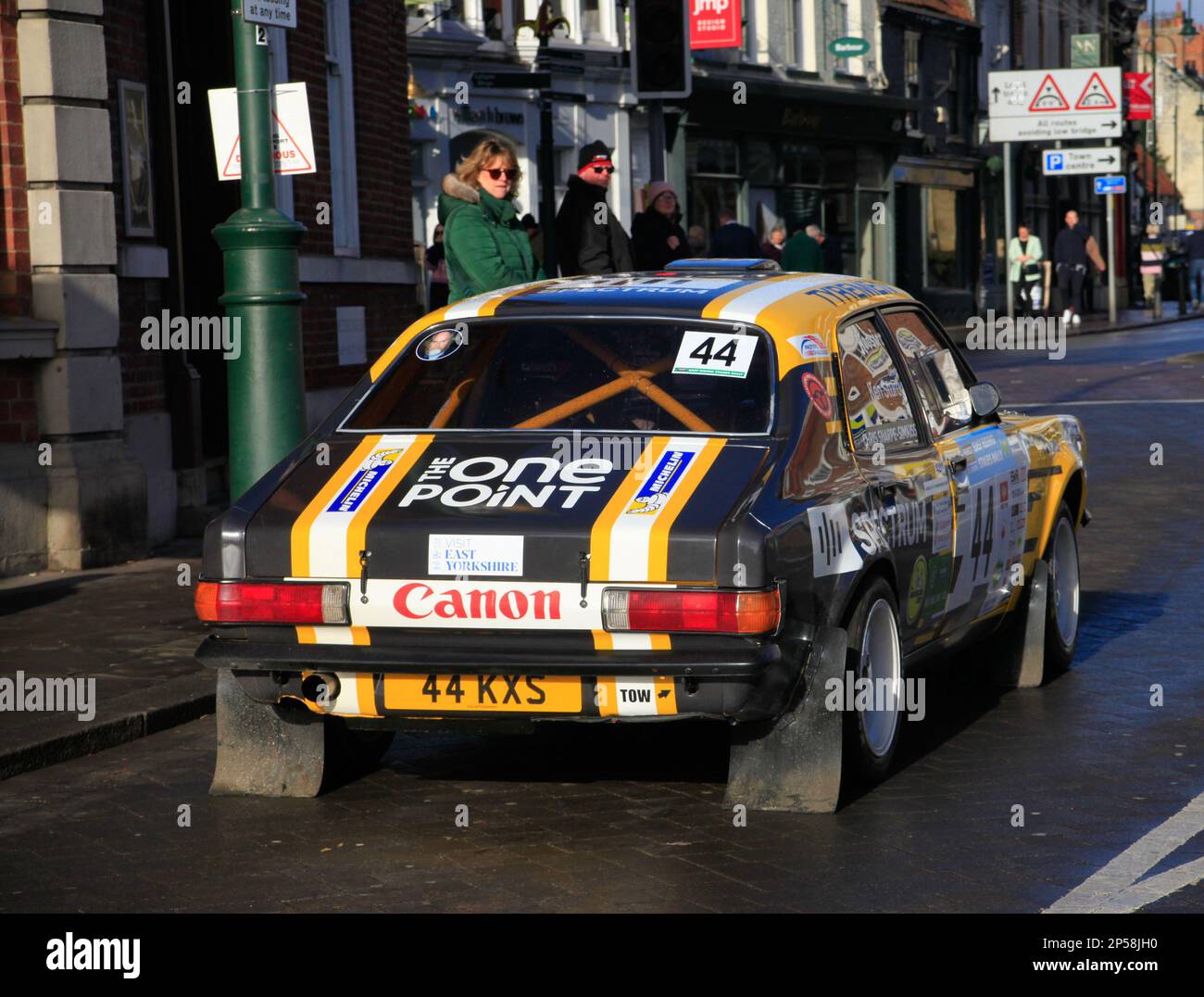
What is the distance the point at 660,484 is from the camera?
602 cm

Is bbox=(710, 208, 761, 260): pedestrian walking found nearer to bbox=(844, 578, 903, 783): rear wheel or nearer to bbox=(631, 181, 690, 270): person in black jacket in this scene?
bbox=(631, 181, 690, 270): person in black jacket

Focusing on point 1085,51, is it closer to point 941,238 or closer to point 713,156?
point 941,238

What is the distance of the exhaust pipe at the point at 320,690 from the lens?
6.07 m

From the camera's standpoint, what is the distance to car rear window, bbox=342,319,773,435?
6.47m

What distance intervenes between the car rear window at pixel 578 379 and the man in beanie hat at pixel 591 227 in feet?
19.5

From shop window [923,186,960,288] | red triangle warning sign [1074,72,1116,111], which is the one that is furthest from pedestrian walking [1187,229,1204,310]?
shop window [923,186,960,288]

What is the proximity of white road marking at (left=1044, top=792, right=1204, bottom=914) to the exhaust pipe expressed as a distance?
6.92 feet

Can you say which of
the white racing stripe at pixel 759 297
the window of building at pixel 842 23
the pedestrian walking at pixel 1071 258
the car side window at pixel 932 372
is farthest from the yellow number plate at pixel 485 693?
the window of building at pixel 842 23

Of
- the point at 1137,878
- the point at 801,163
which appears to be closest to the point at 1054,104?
the point at 801,163

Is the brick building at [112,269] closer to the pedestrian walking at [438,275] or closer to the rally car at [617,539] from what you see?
the rally car at [617,539]

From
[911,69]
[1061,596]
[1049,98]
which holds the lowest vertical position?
[1061,596]

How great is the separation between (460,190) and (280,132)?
1120 millimetres
